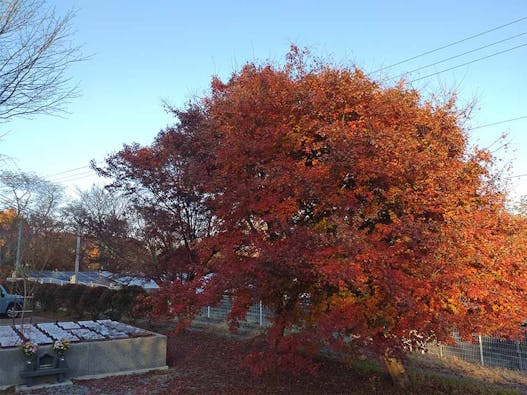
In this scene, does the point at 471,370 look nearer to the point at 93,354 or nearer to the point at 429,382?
the point at 429,382

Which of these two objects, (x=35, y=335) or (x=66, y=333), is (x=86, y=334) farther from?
(x=35, y=335)

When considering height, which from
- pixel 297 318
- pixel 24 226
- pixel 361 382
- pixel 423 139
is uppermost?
pixel 24 226

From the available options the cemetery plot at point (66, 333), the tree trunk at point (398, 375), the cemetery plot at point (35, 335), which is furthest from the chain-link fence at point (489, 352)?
the cemetery plot at point (35, 335)

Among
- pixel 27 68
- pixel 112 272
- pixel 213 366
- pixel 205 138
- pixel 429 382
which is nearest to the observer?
pixel 27 68

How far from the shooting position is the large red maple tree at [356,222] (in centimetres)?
561

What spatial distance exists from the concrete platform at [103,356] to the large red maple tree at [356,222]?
2.67m

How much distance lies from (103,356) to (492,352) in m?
7.92

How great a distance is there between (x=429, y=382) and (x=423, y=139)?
437 centimetres

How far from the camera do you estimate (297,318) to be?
6.85m

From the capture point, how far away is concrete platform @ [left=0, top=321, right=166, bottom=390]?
791cm

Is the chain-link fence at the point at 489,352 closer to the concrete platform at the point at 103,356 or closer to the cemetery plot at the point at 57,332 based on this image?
the concrete platform at the point at 103,356

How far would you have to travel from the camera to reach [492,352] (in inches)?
367

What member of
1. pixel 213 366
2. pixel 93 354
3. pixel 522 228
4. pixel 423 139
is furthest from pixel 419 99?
pixel 93 354

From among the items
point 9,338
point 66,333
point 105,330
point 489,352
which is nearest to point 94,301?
point 105,330
